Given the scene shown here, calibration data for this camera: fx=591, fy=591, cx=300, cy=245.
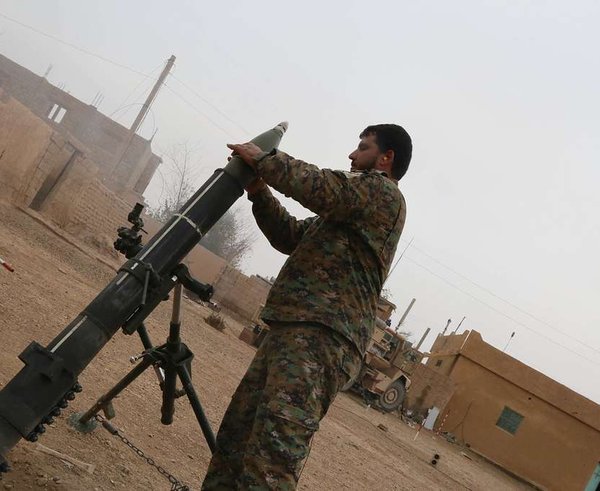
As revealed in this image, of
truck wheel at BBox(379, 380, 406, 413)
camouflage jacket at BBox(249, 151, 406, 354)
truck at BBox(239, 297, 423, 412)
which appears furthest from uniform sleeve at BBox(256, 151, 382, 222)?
truck wheel at BBox(379, 380, 406, 413)

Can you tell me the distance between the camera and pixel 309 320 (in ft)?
7.00

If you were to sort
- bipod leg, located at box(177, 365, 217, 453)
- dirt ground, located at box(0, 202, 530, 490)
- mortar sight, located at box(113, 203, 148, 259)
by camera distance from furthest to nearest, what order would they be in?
dirt ground, located at box(0, 202, 530, 490) → bipod leg, located at box(177, 365, 217, 453) → mortar sight, located at box(113, 203, 148, 259)

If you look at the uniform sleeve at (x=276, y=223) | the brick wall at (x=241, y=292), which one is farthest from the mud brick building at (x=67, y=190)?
the uniform sleeve at (x=276, y=223)

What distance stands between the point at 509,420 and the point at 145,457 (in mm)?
22599

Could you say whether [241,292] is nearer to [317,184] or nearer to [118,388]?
[118,388]

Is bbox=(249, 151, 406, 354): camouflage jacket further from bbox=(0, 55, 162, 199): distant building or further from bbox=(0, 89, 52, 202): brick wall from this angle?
bbox=(0, 55, 162, 199): distant building

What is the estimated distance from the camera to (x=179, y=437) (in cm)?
405

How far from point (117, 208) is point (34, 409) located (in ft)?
50.4

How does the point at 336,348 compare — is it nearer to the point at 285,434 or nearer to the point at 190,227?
the point at 285,434

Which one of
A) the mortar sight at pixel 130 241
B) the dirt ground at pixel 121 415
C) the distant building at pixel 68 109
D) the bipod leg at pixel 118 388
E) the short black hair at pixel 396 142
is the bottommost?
the dirt ground at pixel 121 415

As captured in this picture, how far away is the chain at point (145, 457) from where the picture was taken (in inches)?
107

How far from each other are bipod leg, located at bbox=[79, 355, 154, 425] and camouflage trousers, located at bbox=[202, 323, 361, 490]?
411 mm

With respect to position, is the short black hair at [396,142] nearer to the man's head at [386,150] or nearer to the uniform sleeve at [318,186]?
the man's head at [386,150]

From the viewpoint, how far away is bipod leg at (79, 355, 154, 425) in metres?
2.44
